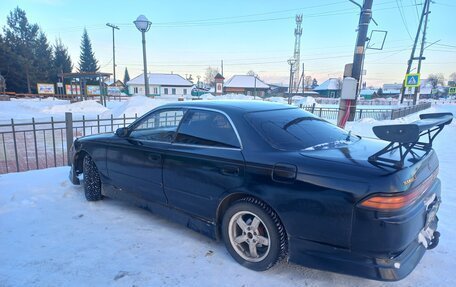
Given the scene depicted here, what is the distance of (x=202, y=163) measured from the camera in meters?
2.94

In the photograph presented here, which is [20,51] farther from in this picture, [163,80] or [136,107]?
[136,107]

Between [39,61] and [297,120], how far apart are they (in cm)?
6341

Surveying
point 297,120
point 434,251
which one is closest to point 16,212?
point 297,120

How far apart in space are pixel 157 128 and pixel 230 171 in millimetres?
1877

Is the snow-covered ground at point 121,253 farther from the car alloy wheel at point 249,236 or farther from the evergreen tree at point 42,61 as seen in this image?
the evergreen tree at point 42,61

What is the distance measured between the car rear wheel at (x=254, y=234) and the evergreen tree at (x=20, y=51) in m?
55.2

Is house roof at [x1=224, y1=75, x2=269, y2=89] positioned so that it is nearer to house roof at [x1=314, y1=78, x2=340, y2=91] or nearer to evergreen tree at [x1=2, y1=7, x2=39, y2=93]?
house roof at [x1=314, y1=78, x2=340, y2=91]

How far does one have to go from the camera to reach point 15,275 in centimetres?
261

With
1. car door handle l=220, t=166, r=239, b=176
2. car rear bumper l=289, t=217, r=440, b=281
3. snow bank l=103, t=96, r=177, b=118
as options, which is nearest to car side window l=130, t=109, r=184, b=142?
car door handle l=220, t=166, r=239, b=176

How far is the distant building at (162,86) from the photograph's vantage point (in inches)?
2495

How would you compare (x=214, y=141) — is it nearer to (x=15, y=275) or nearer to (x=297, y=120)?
(x=297, y=120)

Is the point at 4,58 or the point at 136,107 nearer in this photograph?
the point at 136,107

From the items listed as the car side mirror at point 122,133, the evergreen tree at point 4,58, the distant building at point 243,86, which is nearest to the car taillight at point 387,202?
the car side mirror at point 122,133

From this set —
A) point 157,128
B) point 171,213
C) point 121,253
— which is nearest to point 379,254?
point 171,213
